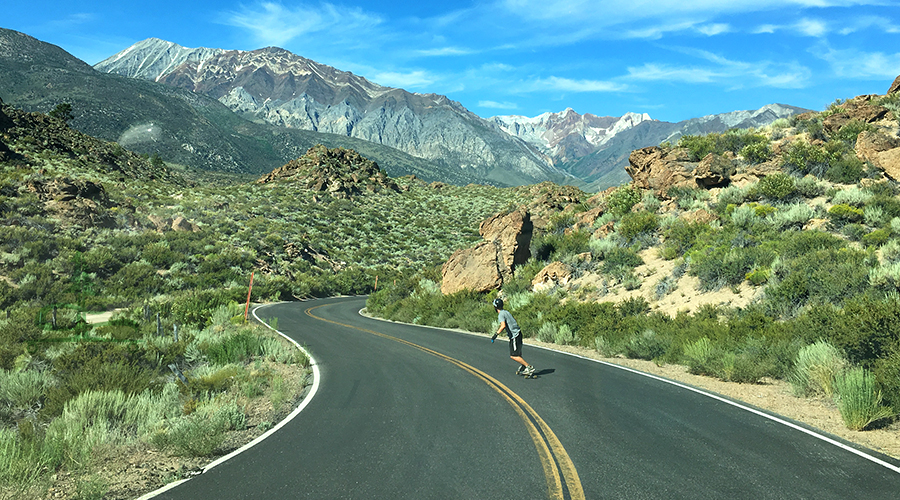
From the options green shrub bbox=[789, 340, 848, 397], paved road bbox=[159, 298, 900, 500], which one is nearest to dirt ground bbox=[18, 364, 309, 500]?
paved road bbox=[159, 298, 900, 500]

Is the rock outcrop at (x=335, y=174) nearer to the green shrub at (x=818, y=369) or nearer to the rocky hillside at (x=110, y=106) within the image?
the green shrub at (x=818, y=369)

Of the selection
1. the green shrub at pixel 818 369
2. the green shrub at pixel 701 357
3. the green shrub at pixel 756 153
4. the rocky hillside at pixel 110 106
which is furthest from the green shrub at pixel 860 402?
the rocky hillside at pixel 110 106

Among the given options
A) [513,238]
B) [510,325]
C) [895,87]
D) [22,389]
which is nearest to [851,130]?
[895,87]

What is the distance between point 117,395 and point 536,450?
6406mm

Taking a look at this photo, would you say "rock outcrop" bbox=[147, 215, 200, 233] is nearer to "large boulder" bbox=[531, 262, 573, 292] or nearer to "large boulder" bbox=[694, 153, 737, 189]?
"large boulder" bbox=[531, 262, 573, 292]

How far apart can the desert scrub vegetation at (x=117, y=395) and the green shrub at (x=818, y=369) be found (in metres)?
9.49

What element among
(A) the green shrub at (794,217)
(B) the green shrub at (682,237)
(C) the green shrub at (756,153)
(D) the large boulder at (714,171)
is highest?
(C) the green shrub at (756,153)

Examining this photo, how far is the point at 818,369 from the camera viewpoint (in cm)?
805

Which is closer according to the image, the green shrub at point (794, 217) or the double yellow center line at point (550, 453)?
the double yellow center line at point (550, 453)

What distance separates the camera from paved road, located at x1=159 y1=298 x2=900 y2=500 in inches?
179

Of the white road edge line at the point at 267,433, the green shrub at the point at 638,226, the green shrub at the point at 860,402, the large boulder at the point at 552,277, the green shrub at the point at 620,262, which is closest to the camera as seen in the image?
the white road edge line at the point at 267,433

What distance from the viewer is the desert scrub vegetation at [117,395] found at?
529 cm

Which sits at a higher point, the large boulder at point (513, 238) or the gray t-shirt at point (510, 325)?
the large boulder at point (513, 238)

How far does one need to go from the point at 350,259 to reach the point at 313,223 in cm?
957
